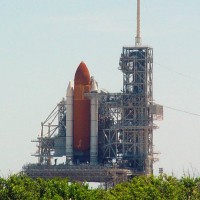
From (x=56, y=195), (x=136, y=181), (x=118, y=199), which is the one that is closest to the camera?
(x=56, y=195)

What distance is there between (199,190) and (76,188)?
1644 centimetres

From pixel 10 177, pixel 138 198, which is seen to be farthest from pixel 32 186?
pixel 138 198

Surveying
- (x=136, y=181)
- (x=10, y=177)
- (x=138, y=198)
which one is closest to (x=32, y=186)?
(x=10, y=177)

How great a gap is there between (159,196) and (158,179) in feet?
46.5

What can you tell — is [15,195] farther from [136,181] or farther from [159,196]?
[136,181]

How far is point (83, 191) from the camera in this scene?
160000 mm

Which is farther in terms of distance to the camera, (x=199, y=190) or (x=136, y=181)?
(x=136, y=181)

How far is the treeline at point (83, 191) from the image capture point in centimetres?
15625

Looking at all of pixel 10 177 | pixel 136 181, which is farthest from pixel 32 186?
pixel 136 181

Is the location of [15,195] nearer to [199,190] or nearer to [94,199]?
[94,199]

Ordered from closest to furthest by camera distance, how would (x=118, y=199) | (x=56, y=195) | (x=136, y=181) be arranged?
(x=56, y=195), (x=118, y=199), (x=136, y=181)

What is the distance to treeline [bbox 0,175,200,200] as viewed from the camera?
15625 centimetres

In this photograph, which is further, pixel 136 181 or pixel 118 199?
pixel 136 181

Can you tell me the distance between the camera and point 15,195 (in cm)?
15650
